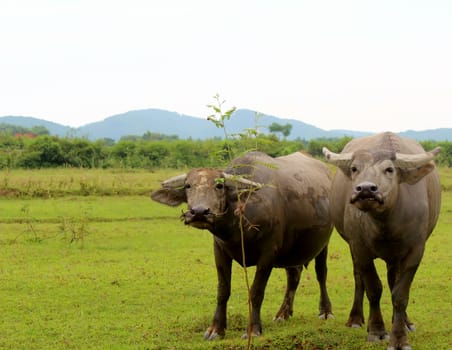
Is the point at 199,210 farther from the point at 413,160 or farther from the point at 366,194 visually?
the point at 413,160

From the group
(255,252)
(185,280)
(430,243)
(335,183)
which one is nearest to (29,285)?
(185,280)

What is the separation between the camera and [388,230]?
17.7 feet

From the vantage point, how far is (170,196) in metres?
6.34

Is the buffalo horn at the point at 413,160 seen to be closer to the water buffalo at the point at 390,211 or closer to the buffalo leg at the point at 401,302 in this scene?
the water buffalo at the point at 390,211

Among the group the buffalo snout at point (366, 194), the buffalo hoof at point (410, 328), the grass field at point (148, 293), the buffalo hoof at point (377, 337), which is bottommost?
the grass field at point (148, 293)

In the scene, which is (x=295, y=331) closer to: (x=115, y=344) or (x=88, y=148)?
(x=115, y=344)

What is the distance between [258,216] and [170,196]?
846 mm

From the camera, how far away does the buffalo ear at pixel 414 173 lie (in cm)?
529

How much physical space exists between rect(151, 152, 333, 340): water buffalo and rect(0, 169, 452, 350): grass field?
45 cm

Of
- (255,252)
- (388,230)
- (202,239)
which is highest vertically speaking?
(388,230)

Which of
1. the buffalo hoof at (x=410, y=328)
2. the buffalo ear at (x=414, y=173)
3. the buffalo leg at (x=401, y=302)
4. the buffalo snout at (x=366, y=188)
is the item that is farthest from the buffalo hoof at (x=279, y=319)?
the buffalo snout at (x=366, y=188)

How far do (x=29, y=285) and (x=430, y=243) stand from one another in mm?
7609

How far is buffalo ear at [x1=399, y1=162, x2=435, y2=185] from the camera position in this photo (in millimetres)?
5293

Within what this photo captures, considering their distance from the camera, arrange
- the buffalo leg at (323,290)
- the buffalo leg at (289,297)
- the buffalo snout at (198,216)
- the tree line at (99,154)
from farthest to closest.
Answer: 1. the tree line at (99,154)
2. the buffalo leg at (323,290)
3. the buffalo leg at (289,297)
4. the buffalo snout at (198,216)
